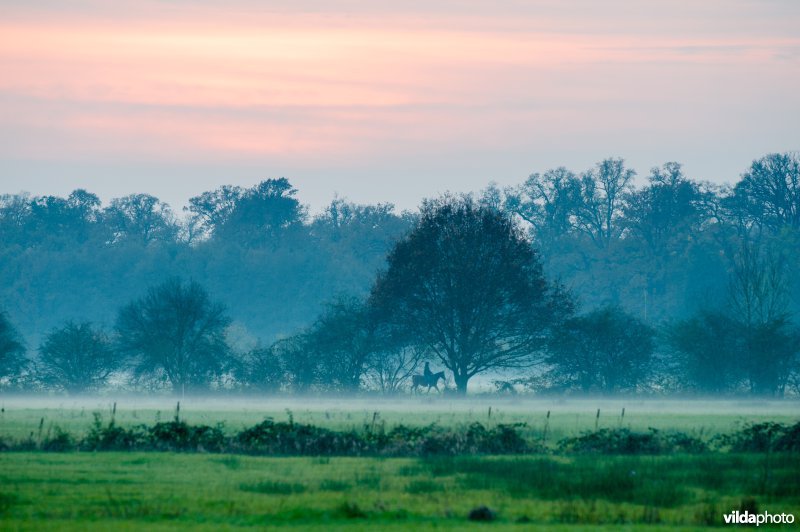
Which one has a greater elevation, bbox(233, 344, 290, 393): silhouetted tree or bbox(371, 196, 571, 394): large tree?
bbox(371, 196, 571, 394): large tree

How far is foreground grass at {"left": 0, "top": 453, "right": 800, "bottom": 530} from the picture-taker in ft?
76.8

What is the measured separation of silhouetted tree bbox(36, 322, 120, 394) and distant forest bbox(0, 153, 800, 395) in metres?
17.3

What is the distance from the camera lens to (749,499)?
2514 cm

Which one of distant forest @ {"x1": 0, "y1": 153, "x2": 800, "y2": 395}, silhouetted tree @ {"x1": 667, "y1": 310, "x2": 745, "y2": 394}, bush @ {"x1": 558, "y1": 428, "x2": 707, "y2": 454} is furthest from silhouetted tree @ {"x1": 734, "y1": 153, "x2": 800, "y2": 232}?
bush @ {"x1": 558, "y1": 428, "x2": 707, "y2": 454}

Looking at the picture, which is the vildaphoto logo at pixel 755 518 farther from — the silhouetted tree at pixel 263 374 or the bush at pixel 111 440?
the silhouetted tree at pixel 263 374

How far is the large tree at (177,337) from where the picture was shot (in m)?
70.6

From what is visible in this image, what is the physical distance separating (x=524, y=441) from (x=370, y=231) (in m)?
97.1

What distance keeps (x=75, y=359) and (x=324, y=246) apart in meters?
65.8

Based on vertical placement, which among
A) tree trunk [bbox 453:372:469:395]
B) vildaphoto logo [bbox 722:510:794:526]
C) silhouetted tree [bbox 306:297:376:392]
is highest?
silhouetted tree [bbox 306:297:376:392]

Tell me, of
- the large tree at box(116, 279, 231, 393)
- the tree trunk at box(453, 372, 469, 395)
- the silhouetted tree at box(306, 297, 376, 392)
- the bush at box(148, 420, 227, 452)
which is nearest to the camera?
the bush at box(148, 420, 227, 452)

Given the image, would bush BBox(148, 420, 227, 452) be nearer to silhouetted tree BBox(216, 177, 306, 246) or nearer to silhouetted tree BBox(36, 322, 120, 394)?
silhouetted tree BBox(36, 322, 120, 394)

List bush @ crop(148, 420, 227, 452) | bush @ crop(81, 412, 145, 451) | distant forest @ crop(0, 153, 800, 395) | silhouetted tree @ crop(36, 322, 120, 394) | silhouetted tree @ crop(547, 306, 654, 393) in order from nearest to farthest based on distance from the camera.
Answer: bush @ crop(81, 412, 145, 451) → bush @ crop(148, 420, 227, 452) → silhouetted tree @ crop(547, 306, 654, 393) → silhouetted tree @ crop(36, 322, 120, 394) → distant forest @ crop(0, 153, 800, 395)

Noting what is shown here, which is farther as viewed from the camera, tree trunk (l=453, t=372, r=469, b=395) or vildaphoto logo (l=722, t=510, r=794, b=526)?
tree trunk (l=453, t=372, r=469, b=395)

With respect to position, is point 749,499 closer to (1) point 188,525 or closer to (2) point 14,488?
(1) point 188,525
